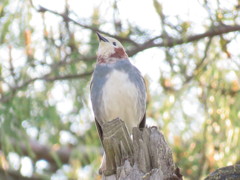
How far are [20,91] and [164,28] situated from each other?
4.20ft

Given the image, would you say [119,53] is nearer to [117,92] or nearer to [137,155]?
[117,92]

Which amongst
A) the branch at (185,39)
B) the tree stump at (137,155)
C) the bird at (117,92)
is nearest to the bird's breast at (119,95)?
the bird at (117,92)

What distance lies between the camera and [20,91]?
4.80 metres

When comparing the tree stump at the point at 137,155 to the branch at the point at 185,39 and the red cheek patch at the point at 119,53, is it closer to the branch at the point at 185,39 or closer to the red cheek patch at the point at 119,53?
the red cheek patch at the point at 119,53

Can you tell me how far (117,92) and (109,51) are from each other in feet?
1.26

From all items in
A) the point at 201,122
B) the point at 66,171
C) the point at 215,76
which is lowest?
the point at 66,171

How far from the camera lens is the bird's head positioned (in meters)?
4.23

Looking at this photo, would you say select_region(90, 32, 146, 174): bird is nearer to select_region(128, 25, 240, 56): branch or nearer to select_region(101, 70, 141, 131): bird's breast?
select_region(101, 70, 141, 131): bird's breast

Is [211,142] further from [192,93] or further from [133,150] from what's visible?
[133,150]

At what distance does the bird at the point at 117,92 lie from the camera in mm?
4020

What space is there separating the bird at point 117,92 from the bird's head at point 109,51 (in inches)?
0.7

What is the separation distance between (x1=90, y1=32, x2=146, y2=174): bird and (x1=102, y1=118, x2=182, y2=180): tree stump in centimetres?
119

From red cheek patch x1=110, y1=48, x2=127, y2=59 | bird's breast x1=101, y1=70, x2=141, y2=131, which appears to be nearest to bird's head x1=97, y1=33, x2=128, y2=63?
red cheek patch x1=110, y1=48, x2=127, y2=59

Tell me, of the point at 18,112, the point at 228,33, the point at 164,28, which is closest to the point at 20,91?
the point at 18,112
